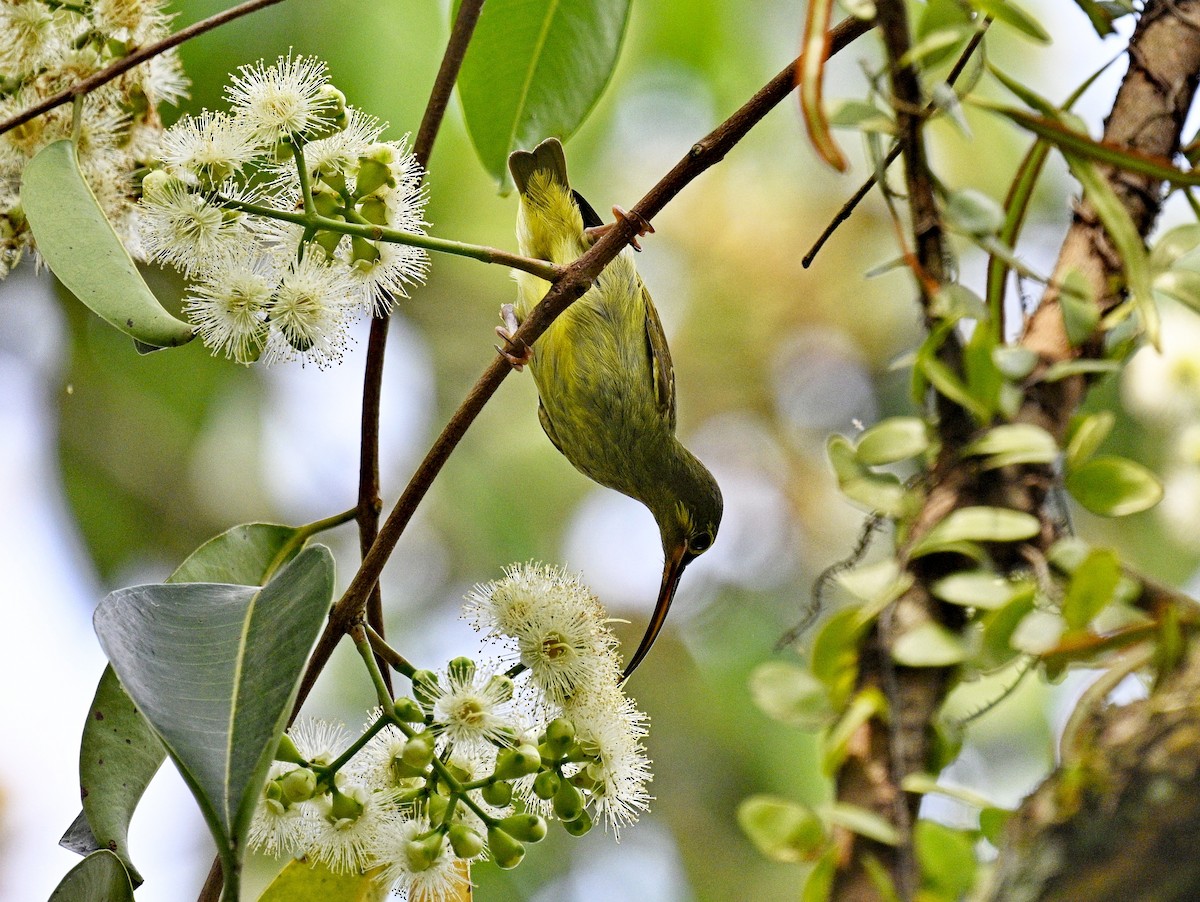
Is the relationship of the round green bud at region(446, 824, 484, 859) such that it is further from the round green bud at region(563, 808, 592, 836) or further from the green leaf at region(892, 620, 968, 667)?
the green leaf at region(892, 620, 968, 667)

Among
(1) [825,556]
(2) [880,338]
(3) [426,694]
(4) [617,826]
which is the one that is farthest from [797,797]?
(3) [426,694]

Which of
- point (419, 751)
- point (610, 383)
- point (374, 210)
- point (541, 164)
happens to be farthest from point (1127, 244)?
point (541, 164)

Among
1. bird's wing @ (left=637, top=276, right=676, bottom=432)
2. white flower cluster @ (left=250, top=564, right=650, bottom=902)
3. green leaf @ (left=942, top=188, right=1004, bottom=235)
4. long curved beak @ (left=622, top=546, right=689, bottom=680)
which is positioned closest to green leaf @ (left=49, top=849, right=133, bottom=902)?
white flower cluster @ (left=250, top=564, right=650, bottom=902)

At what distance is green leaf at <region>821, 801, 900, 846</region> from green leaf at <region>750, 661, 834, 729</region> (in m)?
0.08

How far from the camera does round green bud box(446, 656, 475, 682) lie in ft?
4.65

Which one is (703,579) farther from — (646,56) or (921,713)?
(921,713)

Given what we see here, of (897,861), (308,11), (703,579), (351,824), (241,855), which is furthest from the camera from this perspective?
(703,579)

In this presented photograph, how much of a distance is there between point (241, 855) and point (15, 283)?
14.8 ft

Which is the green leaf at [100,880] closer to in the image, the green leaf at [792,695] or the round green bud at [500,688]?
the round green bud at [500,688]

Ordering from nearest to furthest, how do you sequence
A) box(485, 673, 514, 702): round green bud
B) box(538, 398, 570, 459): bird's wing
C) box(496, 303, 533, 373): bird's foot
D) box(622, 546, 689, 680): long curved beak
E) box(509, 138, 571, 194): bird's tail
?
box(485, 673, 514, 702): round green bud → box(496, 303, 533, 373): bird's foot → box(622, 546, 689, 680): long curved beak → box(509, 138, 571, 194): bird's tail → box(538, 398, 570, 459): bird's wing

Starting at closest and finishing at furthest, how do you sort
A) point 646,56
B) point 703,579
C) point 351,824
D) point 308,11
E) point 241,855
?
point 241,855, point 351,824, point 308,11, point 646,56, point 703,579

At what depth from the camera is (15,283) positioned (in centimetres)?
468

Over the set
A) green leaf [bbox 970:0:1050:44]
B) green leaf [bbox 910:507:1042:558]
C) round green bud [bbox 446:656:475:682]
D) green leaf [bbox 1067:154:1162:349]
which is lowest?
green leaf [bbox 910:507:1042:558]

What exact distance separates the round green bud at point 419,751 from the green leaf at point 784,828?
693 millimetres
